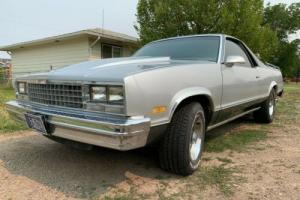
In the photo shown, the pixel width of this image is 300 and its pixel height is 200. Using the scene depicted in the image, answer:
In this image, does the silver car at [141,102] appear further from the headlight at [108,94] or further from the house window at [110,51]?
the house window at [110,51]

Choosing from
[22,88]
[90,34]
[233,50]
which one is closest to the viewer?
[22,88]

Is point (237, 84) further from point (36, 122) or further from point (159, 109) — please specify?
point (36, 122)

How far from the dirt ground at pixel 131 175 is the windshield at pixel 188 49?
4.34 feet

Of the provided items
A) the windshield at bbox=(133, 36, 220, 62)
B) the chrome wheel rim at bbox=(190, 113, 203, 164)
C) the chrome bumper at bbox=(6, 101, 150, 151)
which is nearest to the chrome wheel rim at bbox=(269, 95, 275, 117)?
Result: the windshield at bbox=(133, 36, 220, 62)

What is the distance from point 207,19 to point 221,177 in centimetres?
1050

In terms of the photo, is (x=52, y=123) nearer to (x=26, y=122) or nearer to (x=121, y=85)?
(x=26, y=122)

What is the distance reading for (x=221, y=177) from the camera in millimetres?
3217

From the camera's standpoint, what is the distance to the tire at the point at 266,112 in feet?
19.4

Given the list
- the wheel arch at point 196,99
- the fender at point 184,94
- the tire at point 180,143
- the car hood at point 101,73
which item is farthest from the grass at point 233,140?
the car hood at point 101,73

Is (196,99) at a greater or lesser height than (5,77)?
greater

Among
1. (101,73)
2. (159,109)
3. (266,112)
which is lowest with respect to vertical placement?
(266,112)

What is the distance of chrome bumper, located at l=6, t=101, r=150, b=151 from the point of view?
2.47 meters

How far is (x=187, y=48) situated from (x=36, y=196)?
8.80ft

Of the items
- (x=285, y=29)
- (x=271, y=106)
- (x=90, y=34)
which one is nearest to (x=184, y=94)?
(x=271, y=106)
